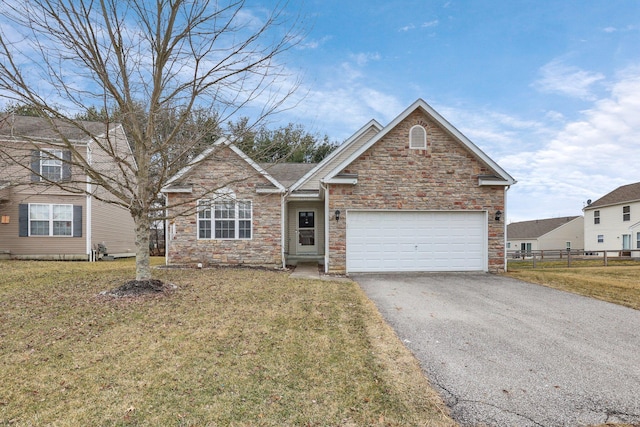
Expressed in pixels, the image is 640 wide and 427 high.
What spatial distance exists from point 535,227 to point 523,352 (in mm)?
43116

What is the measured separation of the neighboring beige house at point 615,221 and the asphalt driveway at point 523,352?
24.0m

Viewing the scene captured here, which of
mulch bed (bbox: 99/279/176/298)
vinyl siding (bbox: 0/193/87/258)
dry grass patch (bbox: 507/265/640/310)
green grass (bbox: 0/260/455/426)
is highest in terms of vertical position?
vinyl siding (bbox: 0/193/87/258)

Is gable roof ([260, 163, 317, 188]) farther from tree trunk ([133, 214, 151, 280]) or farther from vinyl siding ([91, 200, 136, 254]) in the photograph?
vinyl siding ([91, 200, 136, 254])

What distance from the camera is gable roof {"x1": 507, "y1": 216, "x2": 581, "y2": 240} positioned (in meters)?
38.6

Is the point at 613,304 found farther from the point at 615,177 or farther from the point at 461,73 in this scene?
the point at 615,177

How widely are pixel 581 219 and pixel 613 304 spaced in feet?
122

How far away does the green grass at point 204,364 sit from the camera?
3.21 m

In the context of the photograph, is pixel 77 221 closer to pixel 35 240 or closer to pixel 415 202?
pixel 35 240

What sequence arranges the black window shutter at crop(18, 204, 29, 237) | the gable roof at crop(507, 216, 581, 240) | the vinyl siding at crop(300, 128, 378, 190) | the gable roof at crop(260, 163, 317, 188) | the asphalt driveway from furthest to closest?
the gable roof at crop(507, 216, 581, 240)
the gable roof at crop(260, 163, 317, 188)
the black window shutter at crop(18, 204, 29, 237)
the vinyl siding at crop(300, 128, 378, 190)
the asphalt driveway

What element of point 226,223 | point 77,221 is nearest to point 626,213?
point 226,223

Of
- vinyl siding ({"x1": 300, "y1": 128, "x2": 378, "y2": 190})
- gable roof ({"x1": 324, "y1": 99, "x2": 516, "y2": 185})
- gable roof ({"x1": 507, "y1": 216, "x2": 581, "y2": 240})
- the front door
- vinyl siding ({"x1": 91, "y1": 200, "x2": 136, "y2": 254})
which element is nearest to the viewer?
gable roof ({"x1": 324, "y1": 99, "x2": 516, "y2": 185})

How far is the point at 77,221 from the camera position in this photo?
16.6 m

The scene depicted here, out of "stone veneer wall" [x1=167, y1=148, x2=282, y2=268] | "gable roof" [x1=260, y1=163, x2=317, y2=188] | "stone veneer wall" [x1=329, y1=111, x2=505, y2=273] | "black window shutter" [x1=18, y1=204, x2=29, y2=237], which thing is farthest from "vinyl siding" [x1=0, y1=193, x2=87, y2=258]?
"stone veneer wall" [x1=329, y1=111, x2=505, y2=273]

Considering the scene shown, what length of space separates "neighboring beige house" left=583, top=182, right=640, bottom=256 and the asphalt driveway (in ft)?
78.6
